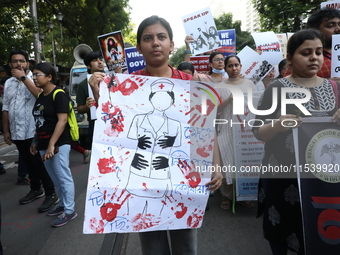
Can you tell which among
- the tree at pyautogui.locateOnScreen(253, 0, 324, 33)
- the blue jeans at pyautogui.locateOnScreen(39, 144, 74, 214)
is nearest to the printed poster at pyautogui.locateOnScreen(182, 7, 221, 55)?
the blue jeans at pyautogui.locateOnScreen(39, 144, 74, 214)

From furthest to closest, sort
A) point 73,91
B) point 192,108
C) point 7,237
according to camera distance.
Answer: point 73,91, point 7,237, point 192,108

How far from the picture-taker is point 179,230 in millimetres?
1666

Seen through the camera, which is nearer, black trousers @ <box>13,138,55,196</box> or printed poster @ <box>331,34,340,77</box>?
printed poster @ <box>331,34,340,77</box>

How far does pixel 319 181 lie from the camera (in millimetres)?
1588

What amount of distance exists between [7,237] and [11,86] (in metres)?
1.92

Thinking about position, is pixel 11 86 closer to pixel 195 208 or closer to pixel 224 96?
pixel 224 96

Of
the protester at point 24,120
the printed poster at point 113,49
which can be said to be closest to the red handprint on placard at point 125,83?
the protester at point 24,120

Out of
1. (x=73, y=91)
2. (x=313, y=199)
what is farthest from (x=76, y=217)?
(x=73, y=91)

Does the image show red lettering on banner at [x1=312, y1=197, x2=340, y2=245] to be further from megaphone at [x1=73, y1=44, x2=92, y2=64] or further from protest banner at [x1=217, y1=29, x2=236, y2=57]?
megaphone at [x1=73, y1=44, x2=92, y2=64]

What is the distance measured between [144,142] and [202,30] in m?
3.84

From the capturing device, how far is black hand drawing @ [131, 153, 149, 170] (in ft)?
5.03

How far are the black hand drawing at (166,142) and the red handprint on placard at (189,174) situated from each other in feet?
0.37

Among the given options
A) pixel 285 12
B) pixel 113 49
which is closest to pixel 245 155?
pixel 113 49

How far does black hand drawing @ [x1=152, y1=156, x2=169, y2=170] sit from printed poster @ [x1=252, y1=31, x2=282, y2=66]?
4053 mm
